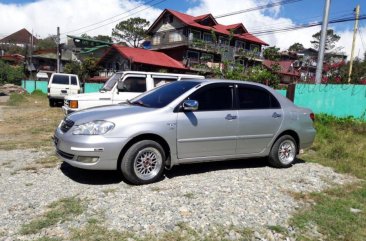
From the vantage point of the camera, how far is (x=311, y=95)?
1320 cm

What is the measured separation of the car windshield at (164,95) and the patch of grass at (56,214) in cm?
204

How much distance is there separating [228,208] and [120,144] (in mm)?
1769

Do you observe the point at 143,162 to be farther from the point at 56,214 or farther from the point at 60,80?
the point at 60,80

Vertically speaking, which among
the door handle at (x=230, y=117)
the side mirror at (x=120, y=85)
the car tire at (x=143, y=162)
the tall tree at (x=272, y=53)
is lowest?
the car tire at (x=143, y=162)

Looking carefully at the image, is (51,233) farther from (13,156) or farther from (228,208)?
(13,156)

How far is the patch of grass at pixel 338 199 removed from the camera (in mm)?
4402

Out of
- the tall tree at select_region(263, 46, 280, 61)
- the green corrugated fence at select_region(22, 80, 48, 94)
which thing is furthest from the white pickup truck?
the green corrugated fence at select_region(22, 80, 48, 94)

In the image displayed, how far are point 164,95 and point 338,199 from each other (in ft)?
10.4

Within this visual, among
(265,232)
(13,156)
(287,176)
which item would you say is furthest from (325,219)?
(13,156)

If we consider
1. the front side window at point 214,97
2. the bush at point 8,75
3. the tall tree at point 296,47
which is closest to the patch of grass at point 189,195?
the front side window at point 214,97

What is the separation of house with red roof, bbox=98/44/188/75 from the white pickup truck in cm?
2678

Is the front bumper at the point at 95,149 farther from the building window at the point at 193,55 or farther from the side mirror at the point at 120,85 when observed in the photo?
the building window at the point at 193,55

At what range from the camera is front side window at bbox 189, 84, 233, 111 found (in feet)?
19.9

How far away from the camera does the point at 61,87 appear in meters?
19.5
